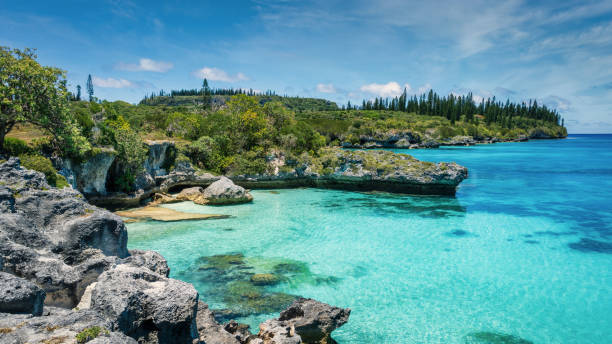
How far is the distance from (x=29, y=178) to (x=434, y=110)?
409 ft

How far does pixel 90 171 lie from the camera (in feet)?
57.7

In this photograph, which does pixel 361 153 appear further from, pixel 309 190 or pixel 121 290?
pixel 121 290

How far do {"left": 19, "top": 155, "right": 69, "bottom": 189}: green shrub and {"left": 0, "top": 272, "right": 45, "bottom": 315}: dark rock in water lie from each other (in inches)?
404

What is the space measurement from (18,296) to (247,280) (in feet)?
24.4

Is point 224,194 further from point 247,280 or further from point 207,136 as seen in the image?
point 247,280

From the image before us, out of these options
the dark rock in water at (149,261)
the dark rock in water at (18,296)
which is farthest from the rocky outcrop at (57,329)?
the dark rock in water at (149,261)

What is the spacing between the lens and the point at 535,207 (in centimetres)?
2297

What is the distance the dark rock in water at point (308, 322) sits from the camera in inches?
298

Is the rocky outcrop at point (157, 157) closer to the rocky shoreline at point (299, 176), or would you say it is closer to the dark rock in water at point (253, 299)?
the rocky shoreline at point (299, 176)

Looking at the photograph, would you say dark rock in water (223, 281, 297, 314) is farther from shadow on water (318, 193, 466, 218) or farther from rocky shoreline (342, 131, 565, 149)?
rocky shoreline (342, 131, 565, 149)

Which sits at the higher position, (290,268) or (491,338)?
(290,268)

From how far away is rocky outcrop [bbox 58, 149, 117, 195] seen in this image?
16.1 m

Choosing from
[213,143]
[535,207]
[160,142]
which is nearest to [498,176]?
[535,207]

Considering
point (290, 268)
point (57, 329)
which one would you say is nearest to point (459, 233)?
point (290, 268)
